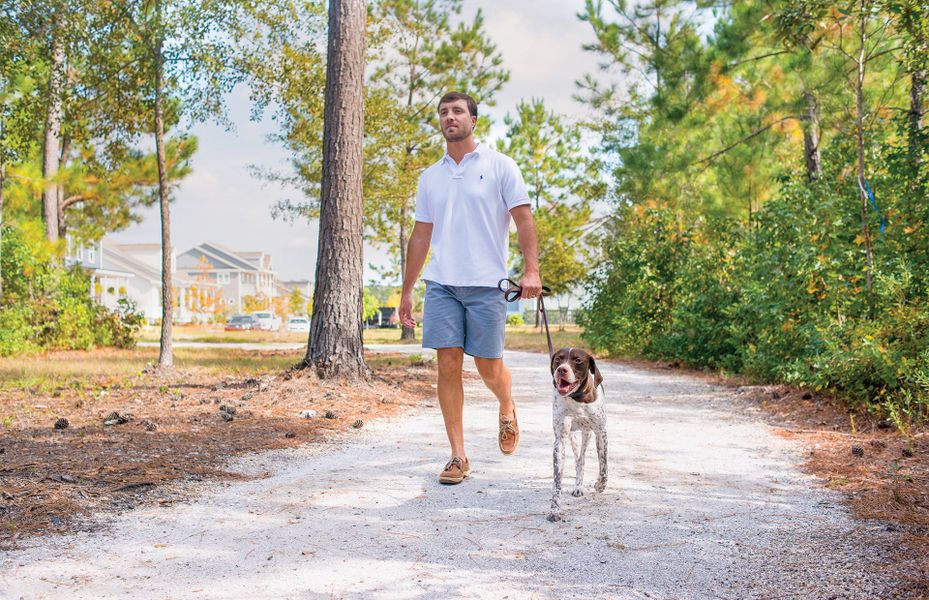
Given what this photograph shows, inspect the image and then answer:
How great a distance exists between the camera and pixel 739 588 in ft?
10.4

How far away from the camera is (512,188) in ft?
16.5

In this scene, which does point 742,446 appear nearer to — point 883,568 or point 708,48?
point 883,568

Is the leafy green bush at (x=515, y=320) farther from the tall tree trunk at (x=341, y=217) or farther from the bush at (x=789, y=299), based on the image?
the tall tree trunk at (x=341, y=217)

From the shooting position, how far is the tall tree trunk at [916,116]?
722 cm

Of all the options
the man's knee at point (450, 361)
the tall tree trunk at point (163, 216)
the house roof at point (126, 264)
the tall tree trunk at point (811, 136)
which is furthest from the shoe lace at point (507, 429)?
the house roof at point (126, 264)

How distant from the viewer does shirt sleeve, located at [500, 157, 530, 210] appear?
5023 millimetres

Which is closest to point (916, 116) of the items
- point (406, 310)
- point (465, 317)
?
point (465, 317)

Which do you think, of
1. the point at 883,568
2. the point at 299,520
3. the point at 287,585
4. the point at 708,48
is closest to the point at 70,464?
the point at 299,520

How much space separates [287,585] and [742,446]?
4377mm

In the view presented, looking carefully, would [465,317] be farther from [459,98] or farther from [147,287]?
[147,287]

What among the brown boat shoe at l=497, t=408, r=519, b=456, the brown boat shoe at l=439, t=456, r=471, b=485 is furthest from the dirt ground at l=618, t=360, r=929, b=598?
the brown boat shoe at l=439, t=456, r=471, b=485

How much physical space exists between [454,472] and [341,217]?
202 inches

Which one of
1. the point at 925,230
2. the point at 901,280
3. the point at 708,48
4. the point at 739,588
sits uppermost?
the point at 708,48

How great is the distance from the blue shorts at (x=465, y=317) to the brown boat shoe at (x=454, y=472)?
0.70 m
